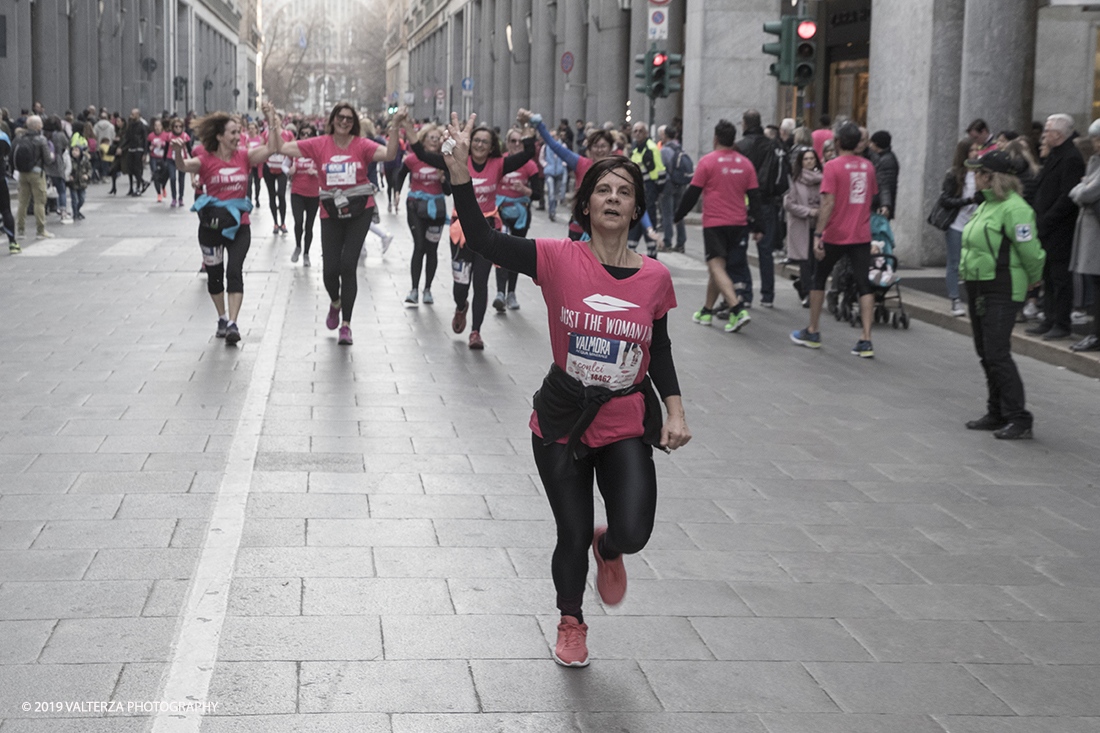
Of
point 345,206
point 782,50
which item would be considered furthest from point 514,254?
point 782,50

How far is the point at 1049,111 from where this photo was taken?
60.3 feet

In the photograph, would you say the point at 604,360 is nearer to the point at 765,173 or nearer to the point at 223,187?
the point at 223,187

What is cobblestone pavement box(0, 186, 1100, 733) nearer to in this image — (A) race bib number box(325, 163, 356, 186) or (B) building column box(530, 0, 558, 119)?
(A) race bib number box(325, 163, 356, 186)

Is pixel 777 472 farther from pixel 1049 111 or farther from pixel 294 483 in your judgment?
pixel 1049 111

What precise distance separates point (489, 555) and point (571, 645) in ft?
3.95

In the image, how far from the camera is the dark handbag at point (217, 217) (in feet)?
33.8

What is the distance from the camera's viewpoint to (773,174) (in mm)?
14141

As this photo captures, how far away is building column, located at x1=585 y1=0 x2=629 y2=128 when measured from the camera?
38094 mm

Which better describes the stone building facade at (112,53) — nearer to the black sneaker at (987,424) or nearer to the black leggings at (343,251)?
the black leggings at (343,251)

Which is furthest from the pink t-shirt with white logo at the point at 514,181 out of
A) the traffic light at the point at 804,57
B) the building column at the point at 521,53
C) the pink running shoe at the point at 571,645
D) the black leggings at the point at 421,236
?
the building column at the point at 521,53

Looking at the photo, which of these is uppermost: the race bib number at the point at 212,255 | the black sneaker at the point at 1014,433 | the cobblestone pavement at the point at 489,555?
the race bib number at the point at 212,255

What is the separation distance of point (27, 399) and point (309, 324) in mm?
3830

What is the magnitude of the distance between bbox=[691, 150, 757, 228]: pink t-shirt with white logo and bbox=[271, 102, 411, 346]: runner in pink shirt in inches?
125

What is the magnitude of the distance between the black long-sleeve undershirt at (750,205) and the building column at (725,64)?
12405mm
